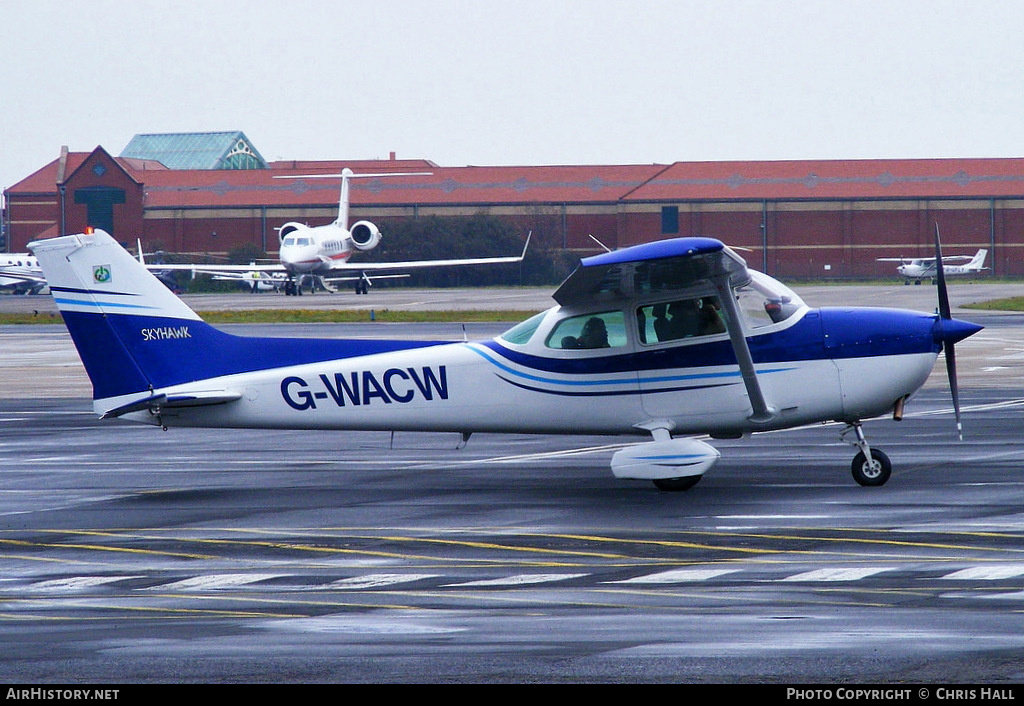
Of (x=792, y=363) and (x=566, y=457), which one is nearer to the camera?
(x=792, y=363)

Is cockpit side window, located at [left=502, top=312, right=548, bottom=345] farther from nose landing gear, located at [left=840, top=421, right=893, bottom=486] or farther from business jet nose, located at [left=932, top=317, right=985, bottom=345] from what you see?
business jet nose, located at [left=932, top=317, right=985, bottom=345]

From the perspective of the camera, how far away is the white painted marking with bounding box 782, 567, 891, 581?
8.96m

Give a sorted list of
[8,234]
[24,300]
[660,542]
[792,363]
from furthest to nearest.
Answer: [8,234] → [24,300] → [792,363] → [660,542]

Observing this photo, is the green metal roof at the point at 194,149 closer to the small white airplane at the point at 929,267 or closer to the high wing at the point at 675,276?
the small white airplane at the point at 929,267

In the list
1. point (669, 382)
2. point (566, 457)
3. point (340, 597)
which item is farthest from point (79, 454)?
point (340, 597)

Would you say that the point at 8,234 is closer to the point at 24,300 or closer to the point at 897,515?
the point at 24,300

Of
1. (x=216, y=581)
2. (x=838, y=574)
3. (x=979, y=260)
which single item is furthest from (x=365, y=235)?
(x=838, y=574)

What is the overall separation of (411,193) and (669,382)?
84887 millimetres

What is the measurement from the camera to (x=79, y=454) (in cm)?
1725

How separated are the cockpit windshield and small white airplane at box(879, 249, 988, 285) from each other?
68.1 metres

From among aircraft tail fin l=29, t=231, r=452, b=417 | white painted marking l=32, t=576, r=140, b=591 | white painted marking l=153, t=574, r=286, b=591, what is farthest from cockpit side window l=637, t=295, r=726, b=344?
white painted marking l=32, t=576, r=140, b=591

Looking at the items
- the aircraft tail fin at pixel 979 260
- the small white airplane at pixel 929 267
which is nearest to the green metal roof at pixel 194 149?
the small white airplane at pixel 929 267

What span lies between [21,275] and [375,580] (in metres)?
66.2

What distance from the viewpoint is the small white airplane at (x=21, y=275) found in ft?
232
